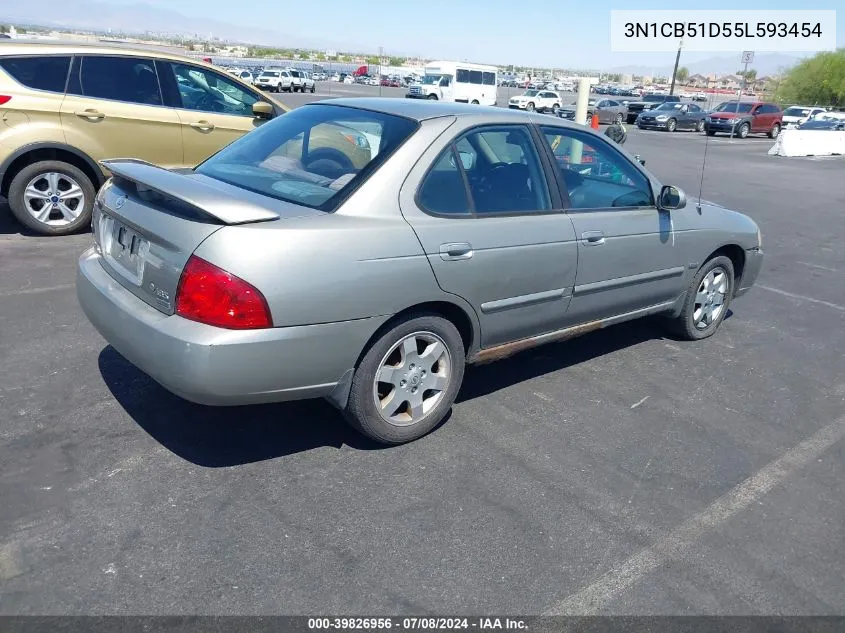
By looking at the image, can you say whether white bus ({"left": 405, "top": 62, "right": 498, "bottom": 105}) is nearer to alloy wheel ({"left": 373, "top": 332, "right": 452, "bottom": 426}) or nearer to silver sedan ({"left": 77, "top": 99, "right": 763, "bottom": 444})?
silver sedan ({"left": 77, "top": 99, "right": 763, "bottom": 444})

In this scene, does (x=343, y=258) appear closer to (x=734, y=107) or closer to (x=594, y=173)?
(x=594, y=173)

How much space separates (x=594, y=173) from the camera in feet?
15.2

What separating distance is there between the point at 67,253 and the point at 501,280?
463 cm

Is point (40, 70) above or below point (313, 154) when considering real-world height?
above

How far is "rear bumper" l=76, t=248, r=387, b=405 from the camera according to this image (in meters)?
3.03

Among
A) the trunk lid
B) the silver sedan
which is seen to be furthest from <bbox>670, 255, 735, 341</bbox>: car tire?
the trunk lid

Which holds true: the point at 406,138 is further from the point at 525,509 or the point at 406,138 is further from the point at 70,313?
the point at 70,313

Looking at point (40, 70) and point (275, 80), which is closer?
point (40, 70)

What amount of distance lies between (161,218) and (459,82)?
40765 mm

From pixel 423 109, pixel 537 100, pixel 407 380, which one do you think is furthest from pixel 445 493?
pixel 537 100

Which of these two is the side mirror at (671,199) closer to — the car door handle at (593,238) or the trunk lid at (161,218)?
the car door handle at (593,238)

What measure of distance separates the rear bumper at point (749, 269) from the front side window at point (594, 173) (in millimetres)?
1420

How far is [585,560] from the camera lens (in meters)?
2.96

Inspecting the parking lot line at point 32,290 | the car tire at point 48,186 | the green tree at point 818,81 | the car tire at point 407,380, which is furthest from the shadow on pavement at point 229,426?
the green tree at point 818,81
